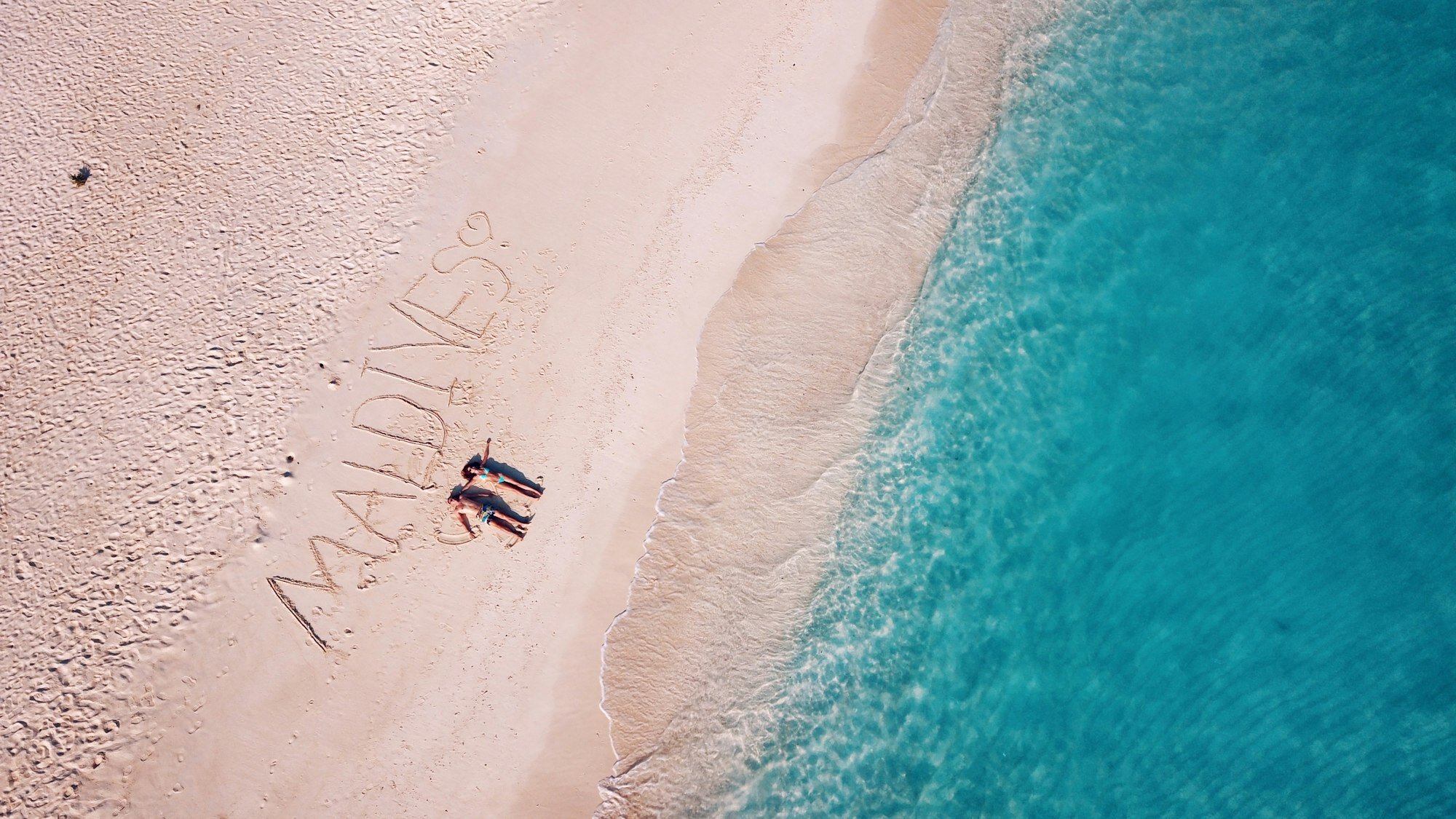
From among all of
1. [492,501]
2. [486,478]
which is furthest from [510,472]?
[492,501]

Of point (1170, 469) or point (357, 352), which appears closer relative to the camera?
point (357, 352)

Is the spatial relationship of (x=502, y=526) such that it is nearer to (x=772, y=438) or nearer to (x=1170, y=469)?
(x=772, y=438)

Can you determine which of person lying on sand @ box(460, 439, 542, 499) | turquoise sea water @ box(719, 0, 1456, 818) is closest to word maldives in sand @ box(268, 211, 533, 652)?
person lying on sand @ box(460, 439, 542, 499)

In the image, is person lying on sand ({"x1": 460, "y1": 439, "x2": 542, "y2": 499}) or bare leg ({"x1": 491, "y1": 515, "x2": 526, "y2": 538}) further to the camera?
person lying on sand ({"x1": 460, "y1": 439, "x2": 542, "y2": 499})

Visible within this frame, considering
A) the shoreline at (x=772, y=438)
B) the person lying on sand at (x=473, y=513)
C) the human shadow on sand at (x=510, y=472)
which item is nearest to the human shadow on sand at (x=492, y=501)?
the person lying on sand at (x=473, y=513)

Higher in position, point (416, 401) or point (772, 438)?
point (772, 438)

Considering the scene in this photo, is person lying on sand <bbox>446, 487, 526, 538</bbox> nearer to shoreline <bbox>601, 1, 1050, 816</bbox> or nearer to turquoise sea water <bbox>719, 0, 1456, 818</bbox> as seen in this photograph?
shoreline <bbox>601, 1, 1050, 816</bbox>
